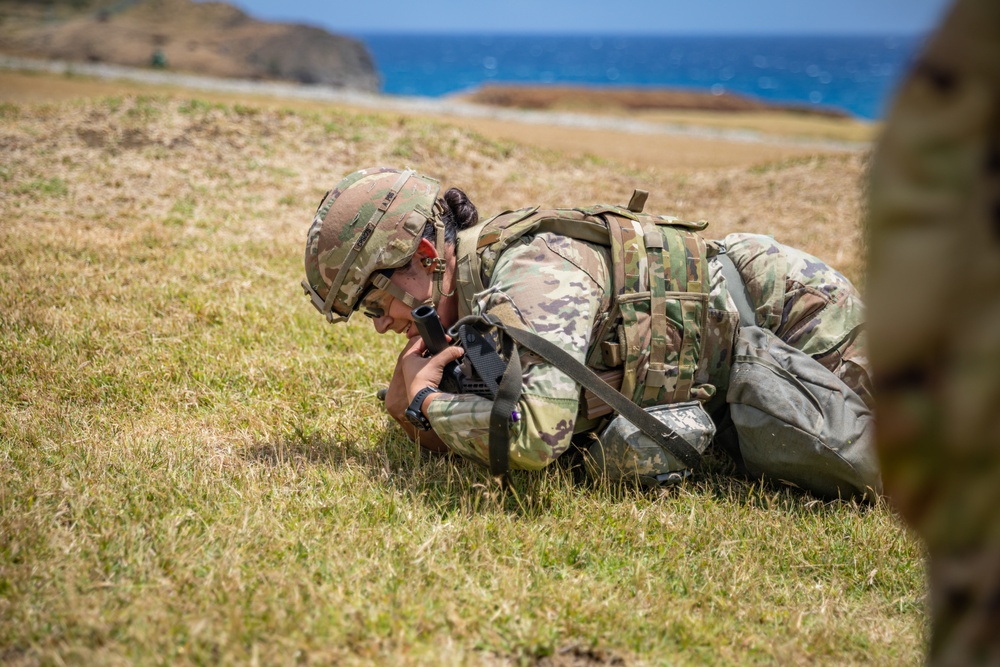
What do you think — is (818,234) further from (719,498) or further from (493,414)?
(493,414)

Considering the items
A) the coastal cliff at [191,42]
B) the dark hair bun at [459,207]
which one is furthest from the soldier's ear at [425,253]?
the coastal cliff at [191,42]

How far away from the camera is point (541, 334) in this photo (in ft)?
10.8

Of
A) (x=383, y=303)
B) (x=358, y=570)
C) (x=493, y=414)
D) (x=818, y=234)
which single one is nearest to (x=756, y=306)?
(x=493, y=414)

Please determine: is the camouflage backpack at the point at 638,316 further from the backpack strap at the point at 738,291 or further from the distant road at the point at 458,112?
the distant road at the point at 458,112

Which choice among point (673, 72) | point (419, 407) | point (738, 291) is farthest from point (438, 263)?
point (673, 72)

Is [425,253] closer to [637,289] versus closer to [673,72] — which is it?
[637,289]

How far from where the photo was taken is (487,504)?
11.5 feet

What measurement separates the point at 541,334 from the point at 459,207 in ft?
2.96

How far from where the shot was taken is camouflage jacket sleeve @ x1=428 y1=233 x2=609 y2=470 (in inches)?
129

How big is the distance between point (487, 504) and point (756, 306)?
1623mm

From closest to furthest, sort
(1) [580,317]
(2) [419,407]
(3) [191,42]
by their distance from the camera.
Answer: (1) [580,317]
(2) [419,407]
(3) [191,42]

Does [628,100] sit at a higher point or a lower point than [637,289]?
higher

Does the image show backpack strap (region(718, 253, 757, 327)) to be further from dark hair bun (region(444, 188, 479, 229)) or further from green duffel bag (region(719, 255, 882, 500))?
dark hair bun (region(444, 188, 479, 229))

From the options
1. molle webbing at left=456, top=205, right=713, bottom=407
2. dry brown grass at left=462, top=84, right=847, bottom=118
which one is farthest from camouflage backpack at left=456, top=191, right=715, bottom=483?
dry brown grass at left=462, top=84, right=847, bottom=118
